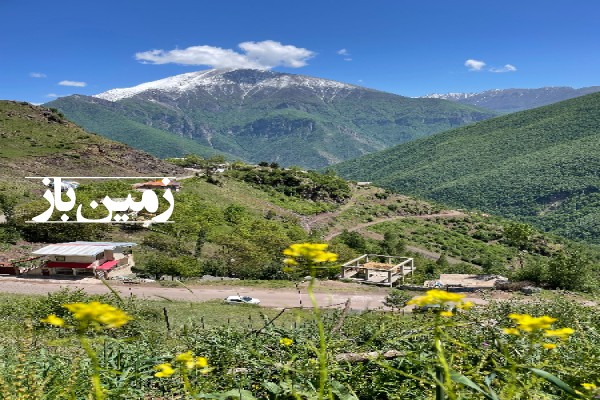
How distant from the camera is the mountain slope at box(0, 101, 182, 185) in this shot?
47750 mm

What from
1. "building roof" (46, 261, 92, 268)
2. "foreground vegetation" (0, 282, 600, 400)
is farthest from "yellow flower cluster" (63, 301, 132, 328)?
"building roof" (46, 261, 92, 268)

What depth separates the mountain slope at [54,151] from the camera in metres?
47.8

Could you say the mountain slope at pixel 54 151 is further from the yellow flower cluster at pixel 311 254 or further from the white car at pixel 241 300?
the yellow flower cluster at pixel 311 254

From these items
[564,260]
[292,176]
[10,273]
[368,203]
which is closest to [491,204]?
[368,203]

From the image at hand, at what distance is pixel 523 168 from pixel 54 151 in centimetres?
11280

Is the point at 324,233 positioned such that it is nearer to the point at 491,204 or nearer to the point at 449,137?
the point at 491,204

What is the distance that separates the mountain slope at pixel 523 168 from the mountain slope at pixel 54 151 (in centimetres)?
7902

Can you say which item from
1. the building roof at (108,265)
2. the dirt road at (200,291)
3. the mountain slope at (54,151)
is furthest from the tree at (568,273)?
the mountain slope at (54,151)

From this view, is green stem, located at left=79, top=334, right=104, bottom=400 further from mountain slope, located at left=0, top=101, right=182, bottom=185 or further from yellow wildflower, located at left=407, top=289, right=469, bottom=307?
mountain slope, located at left=0, top=101, right=182, bottom=185

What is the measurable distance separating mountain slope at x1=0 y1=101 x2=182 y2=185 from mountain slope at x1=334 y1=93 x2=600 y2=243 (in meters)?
79.0

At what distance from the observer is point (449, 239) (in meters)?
56.8

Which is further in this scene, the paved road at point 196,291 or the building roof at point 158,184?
the building roof at point 158,184

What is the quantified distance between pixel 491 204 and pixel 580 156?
27.6 metres

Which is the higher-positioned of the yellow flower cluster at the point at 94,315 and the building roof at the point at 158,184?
the building roof at the point at 158,184
